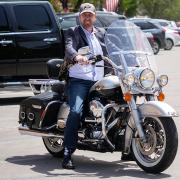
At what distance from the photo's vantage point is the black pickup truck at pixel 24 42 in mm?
13617

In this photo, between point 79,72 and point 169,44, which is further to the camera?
point 169,44

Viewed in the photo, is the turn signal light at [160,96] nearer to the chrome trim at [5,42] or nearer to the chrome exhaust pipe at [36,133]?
the chrome exhaust pipe at [36,133]

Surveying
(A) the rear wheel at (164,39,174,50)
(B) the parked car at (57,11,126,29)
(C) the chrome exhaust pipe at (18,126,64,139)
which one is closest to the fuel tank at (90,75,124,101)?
(C) the chrome exhaust pipe at (18,126,64,139)

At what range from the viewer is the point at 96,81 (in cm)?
770

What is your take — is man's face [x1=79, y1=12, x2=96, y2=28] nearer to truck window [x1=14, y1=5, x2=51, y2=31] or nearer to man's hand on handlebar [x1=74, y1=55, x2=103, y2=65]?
man's hand on handlebar [x1=74, y1=55, x2=103, y2=65]

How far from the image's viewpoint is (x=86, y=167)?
7.74 metres

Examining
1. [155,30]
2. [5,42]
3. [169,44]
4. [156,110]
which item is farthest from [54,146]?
[169,44]

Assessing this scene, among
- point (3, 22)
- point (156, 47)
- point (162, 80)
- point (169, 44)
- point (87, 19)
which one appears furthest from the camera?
point (169, 44)

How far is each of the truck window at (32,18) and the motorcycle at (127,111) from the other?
5950mm

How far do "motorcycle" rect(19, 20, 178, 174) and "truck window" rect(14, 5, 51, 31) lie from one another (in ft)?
19.5

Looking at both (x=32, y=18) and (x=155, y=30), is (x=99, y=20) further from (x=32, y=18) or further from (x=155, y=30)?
(x=155, y=30)

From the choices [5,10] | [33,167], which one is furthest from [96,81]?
[5,10]

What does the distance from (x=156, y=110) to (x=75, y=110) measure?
92 centimetres

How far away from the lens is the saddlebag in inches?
315
